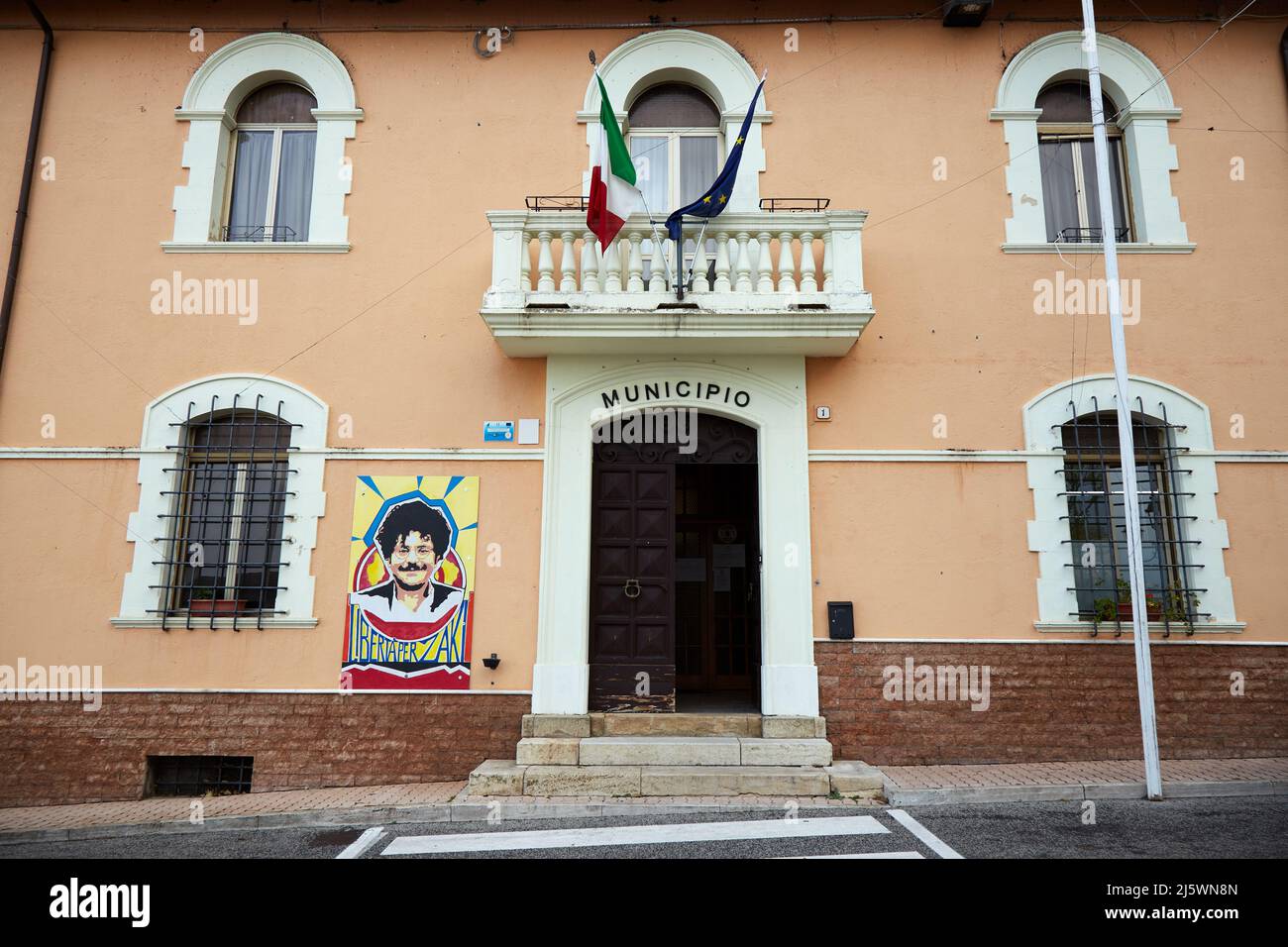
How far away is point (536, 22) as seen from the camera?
9.20 meters

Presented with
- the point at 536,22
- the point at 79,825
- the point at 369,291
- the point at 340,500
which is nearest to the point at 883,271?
the point at 536,22

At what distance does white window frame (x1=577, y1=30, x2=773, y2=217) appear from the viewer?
895 centimetres

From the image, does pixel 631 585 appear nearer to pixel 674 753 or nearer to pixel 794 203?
pixel 674 753

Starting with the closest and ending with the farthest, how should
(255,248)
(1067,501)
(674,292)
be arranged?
1. (674,292)
2. (1067,501)
3. (255,248)

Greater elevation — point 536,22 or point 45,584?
point 536,22

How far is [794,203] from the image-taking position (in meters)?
8.78

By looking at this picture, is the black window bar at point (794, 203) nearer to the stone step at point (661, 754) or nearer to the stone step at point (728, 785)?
the stone step at point (661, 754)

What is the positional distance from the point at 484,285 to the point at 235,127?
368cm

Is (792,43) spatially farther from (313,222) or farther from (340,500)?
(340,500)

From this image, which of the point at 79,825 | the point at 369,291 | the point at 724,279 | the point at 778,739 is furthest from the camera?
the point at 369,291

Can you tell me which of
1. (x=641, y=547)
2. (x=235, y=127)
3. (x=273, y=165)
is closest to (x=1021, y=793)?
(x=641, y=547)

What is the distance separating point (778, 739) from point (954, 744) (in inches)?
68.2

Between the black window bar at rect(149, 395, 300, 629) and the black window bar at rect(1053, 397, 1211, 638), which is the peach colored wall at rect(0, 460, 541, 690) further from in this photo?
the black window bar at rect(1053, 397, 1211, 638)

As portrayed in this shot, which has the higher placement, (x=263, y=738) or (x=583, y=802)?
(x=263, y=738)
